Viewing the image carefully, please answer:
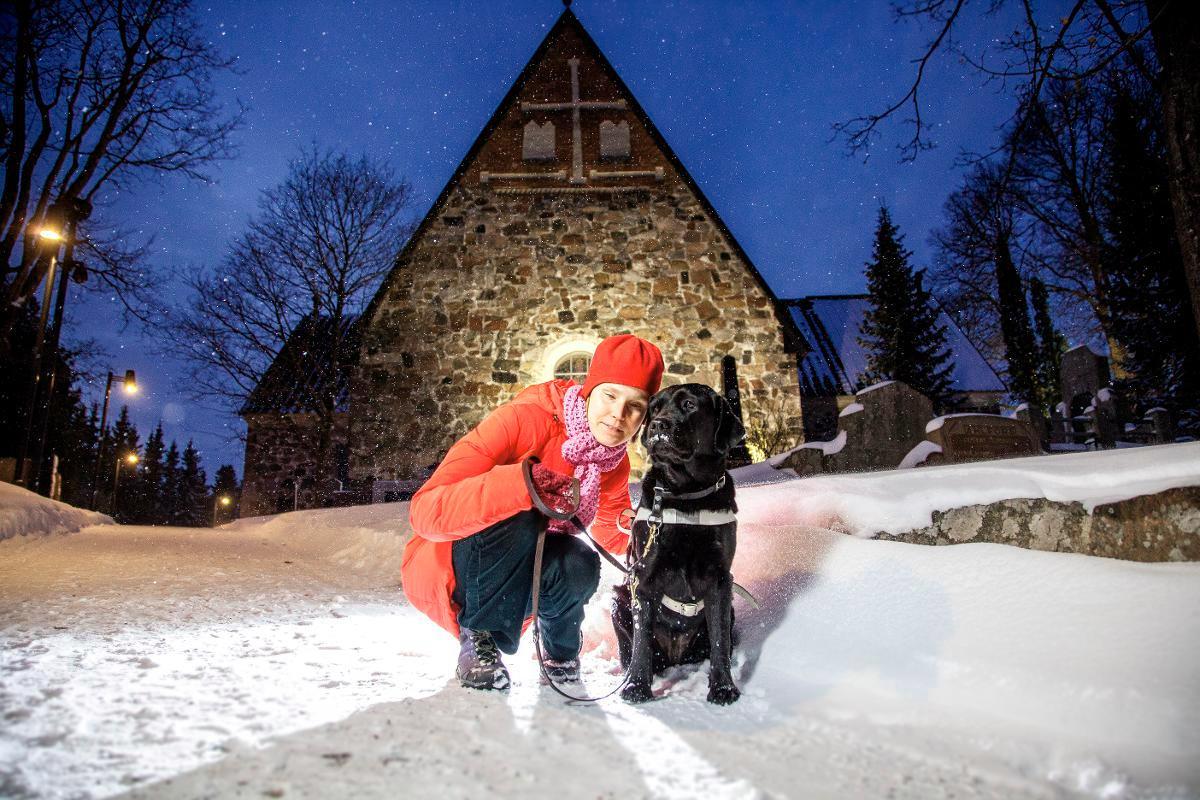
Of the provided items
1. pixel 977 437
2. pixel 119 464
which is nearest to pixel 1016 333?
pixel 977 437

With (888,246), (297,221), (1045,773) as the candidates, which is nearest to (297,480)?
(297,221)

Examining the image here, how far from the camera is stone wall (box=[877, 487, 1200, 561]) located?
2.11 m

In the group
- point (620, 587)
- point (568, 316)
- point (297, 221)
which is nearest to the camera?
point (620, 587)

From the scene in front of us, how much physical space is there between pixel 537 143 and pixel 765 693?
10979 millimetres

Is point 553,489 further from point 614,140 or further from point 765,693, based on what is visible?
point 614,140

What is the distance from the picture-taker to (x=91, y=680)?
72.4 inches

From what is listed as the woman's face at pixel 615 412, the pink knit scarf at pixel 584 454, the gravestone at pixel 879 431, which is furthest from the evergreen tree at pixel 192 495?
the woman's face at pixel 615 412

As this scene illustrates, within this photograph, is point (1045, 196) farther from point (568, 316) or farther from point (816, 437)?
point (568, 316)

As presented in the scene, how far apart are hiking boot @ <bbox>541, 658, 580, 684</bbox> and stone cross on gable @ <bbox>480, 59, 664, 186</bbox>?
10.0 meters

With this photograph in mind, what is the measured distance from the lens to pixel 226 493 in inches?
2211

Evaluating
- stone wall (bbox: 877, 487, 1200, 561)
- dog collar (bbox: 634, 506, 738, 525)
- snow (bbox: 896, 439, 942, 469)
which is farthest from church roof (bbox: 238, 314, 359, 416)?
stone wall (bbox: 877, 487, 1200, 561)

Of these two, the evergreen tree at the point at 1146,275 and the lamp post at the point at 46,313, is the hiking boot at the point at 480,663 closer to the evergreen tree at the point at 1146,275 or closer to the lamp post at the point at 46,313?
the lamp post at the point at 46,313

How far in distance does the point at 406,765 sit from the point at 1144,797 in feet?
5.19

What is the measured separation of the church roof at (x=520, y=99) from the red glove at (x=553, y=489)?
9.47 m
